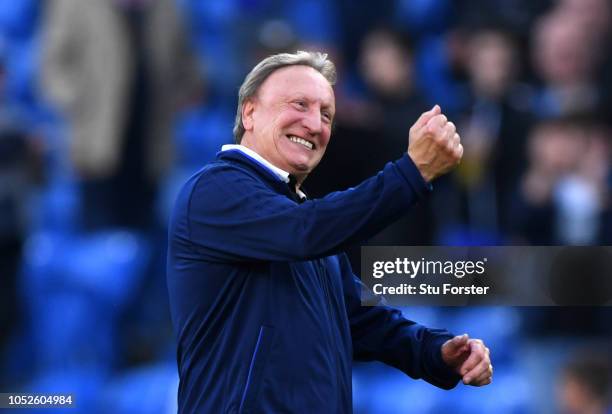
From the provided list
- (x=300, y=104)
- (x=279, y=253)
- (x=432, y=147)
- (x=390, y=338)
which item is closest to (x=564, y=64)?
(x=390, y=338)

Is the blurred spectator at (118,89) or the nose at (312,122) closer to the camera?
the nose at (312,122)

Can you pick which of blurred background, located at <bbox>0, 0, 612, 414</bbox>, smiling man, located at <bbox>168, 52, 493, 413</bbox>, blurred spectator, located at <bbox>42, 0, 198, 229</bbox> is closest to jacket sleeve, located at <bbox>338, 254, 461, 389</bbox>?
smiling man, located at <bbox>168, 52, 493, 413</bbox>

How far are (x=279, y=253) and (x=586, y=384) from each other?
2441 mm

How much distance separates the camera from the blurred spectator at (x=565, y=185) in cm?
440

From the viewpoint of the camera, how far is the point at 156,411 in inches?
187

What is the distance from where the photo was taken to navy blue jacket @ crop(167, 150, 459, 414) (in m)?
2.29

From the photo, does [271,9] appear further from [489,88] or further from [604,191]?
[604,191]

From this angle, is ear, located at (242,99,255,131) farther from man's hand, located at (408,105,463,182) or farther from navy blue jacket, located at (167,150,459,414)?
man's hand, located at (408,105,463,182)

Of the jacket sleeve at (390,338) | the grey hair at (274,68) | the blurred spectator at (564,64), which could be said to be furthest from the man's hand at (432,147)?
the blurred spectator at (564,64)

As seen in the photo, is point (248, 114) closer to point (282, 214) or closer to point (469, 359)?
point (282, 214)

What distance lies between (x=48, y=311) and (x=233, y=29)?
1.45 meters

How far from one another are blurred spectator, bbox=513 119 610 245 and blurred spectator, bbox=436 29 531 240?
6 cm

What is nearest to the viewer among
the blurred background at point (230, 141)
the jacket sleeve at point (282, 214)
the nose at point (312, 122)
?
the jacket sleeve at point (282, 214)

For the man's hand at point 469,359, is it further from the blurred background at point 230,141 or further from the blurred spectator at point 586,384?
the blurred spectator at point 586,384
